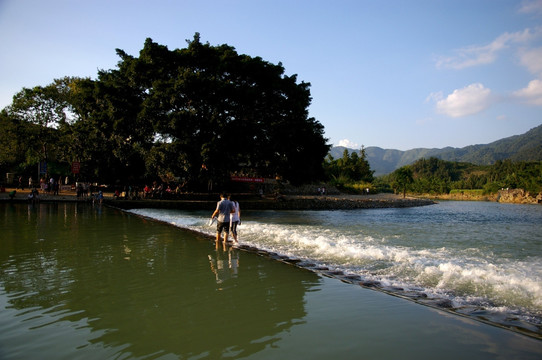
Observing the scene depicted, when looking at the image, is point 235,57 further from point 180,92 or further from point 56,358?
point 56,358

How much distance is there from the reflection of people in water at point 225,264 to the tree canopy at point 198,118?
17.1m

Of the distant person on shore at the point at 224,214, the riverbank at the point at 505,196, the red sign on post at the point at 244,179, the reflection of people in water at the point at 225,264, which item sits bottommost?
the riverbank at the point at 505,196

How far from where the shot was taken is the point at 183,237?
1359cm

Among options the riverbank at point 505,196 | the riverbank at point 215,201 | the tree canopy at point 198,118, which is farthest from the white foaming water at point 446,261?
the riverbank at point 505,196

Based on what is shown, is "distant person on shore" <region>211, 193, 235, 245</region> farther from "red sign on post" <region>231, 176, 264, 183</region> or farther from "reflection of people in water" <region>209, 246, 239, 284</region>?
"red sign on post" <region>231, 176, 264, 183</region>

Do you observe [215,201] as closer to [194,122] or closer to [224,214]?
[194,122]

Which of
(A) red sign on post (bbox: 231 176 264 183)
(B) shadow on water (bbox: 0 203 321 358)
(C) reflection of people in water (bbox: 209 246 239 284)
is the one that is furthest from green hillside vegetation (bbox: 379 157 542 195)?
(B) shadow on water (bbox: 0 203 321 358)

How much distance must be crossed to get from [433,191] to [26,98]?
276 ft

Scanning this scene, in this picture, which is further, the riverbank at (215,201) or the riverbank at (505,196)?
the riverbank at (505,196)

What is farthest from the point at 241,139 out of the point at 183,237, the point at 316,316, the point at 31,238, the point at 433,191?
the point at 433,191

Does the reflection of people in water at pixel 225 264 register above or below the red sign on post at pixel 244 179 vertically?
below

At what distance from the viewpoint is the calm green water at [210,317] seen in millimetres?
4082

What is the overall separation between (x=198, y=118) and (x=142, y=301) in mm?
23755

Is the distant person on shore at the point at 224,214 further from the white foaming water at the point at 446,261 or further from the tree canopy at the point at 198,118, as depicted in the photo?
the tree canopy at the point at 198,118
